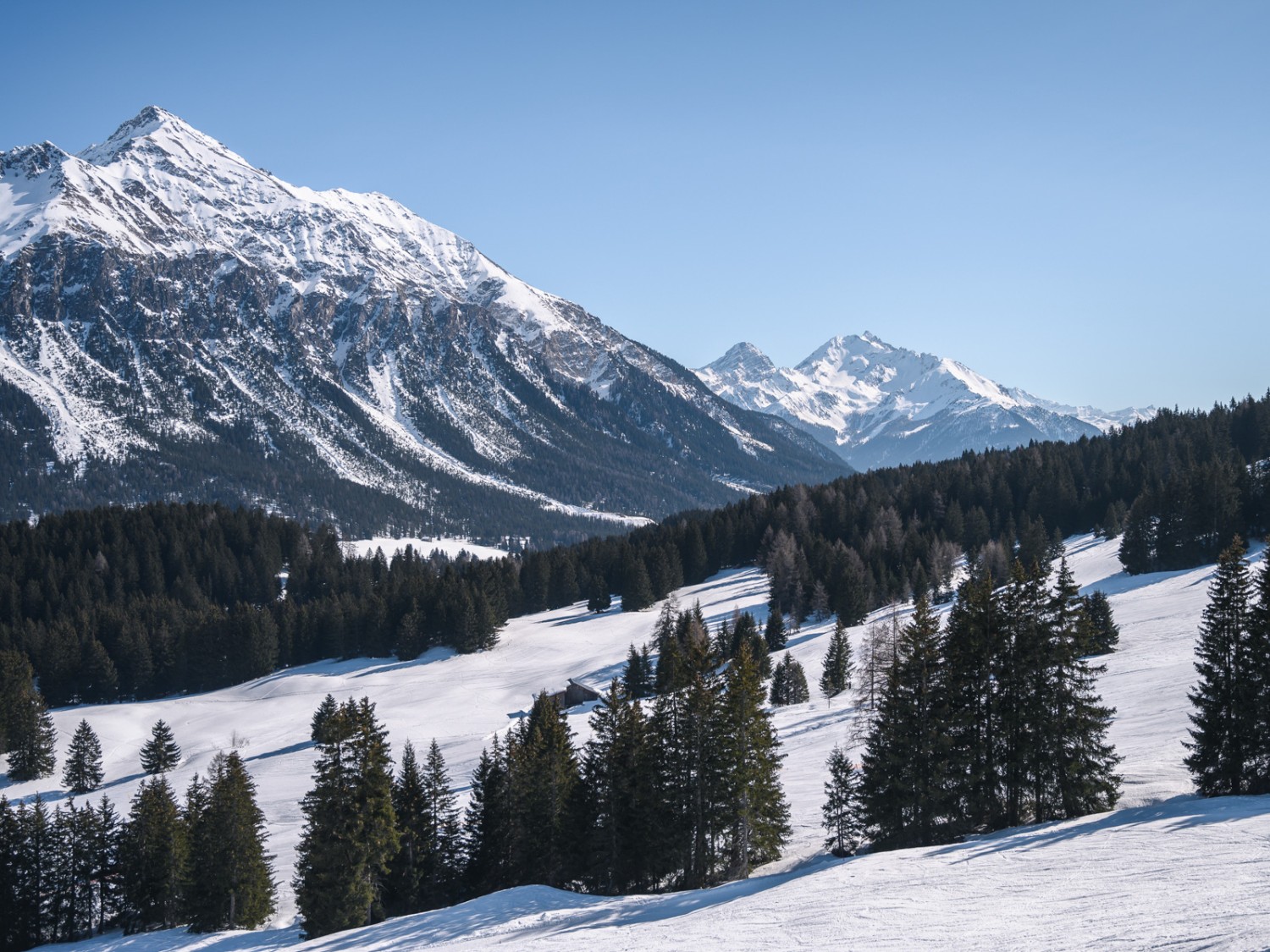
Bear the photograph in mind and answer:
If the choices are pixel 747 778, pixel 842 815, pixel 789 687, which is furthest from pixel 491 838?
pixel 789 687

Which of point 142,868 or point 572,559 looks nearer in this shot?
point 142,868

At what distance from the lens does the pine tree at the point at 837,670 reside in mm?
78250

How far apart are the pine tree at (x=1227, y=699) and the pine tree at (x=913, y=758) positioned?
917cm

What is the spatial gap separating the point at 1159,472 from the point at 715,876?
123 metres

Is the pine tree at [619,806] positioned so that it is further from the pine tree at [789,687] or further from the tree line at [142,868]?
the pine tree at [789,687]

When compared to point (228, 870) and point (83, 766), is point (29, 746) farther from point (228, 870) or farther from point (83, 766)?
point (228, 870)

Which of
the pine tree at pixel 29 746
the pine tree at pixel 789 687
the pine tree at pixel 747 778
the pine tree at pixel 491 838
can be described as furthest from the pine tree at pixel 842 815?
the pine tree at pixel 29 746

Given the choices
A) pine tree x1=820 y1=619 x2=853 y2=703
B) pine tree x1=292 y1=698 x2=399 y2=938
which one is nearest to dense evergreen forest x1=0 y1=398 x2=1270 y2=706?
pine tree x1=820 y1=619 x2=853 y2=703

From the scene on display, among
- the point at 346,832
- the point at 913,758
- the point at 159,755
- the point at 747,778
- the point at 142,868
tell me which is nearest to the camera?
the point at 913,758

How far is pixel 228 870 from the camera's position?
43562 mm

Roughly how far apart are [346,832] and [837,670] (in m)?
49.1

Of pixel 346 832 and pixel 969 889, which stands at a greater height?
pixel 346 832

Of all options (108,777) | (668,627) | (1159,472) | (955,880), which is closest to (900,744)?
(955,880)

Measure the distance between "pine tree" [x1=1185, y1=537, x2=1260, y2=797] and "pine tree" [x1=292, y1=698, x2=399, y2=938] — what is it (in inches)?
1256
